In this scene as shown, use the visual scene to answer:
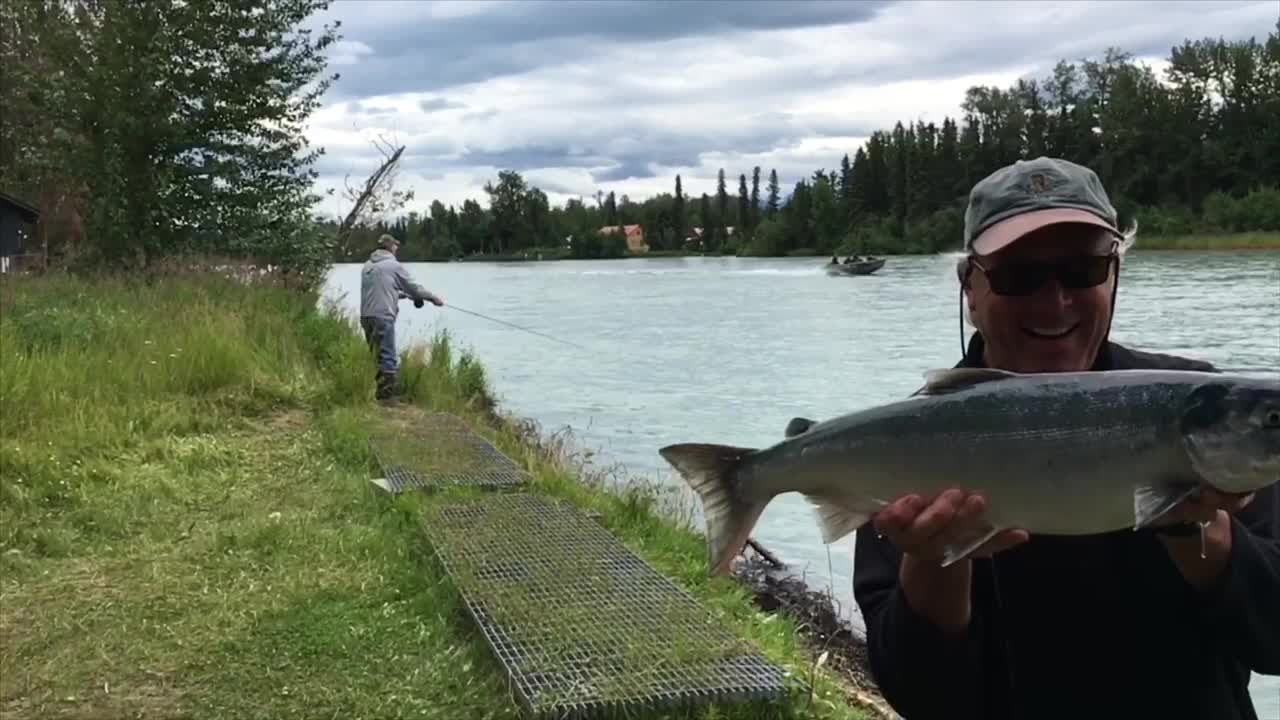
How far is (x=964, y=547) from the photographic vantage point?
1.66m

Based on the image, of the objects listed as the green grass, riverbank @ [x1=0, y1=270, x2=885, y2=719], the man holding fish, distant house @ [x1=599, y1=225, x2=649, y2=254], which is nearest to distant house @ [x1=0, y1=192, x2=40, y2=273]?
riverbank @ [x1=0, y1=270, x2=885, y2=719]

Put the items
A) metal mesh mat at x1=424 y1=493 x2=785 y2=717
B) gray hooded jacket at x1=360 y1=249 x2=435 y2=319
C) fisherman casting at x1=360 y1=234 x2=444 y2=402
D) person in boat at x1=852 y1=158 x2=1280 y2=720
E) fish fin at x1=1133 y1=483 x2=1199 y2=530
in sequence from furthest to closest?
gray hooded jacket at x1=360 y1=249 x2=435 y2=319 < fisherman casting at x1=360 y1=234 x2=444 y2=402 < metal mesh mat at x1=424 y1=493 x2=785 y2=717 < person in boat at x1=852 y1=158 x2=1280 y2=720 < fish fin at x1=1133 y1=483 x2=1199 y2=530

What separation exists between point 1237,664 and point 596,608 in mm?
3023

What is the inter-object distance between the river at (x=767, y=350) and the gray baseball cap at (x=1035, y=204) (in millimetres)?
4721

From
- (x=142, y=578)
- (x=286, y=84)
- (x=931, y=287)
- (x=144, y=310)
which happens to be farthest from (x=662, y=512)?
(x=931, y=287)

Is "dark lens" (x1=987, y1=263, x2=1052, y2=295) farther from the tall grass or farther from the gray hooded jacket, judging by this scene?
the gray hooded jacket

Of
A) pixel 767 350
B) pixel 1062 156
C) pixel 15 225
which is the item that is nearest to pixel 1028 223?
pixel 767 350

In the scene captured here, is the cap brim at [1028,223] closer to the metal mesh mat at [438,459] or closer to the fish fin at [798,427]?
the fish fin at [798,427]

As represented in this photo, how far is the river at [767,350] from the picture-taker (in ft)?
41.8

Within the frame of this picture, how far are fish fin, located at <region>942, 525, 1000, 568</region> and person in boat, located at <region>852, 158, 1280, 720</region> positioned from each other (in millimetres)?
19

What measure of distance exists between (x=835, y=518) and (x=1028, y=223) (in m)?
0.59

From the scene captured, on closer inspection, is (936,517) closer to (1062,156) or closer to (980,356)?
(980,356)

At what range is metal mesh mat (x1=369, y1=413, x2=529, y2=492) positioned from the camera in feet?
23.0

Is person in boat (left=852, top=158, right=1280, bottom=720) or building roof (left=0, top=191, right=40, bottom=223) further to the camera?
building roof (left=0, top=191, right=40, bottom=223)
